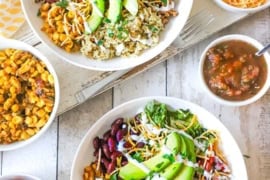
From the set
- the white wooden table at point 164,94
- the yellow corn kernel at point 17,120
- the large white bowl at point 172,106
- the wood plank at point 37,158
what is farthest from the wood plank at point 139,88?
the yellow corn kernel at point 17,120

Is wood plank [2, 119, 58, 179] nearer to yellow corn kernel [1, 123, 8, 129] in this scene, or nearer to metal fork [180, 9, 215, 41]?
yellow corn kernel [1, 123, 8, 129]

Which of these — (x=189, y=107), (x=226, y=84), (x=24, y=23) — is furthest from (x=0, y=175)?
(x=226, y=84)

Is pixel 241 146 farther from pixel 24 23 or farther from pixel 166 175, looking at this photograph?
pixel 24 23

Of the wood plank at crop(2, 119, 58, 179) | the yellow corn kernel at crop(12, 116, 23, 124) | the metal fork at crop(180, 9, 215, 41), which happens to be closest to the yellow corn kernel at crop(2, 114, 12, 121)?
the yellow corn kernel at crop(12, 116, 23, 124)

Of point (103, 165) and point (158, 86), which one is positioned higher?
point (158, 86)

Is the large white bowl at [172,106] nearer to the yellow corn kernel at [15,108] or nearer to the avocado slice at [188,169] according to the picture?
the avocado slice at [188,169]
